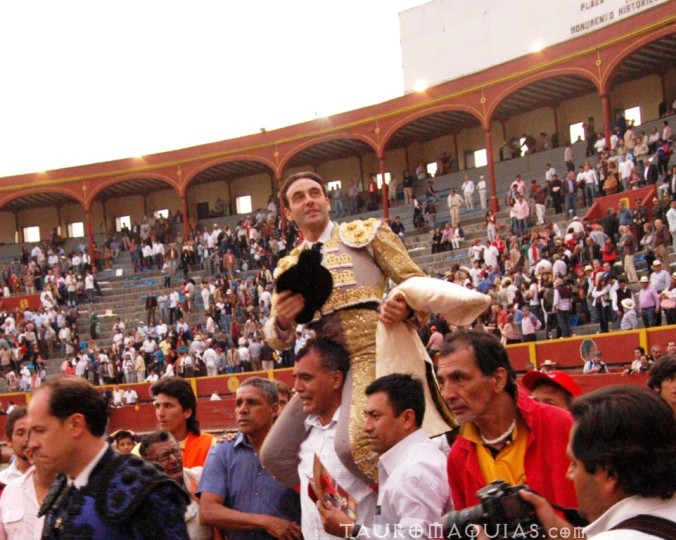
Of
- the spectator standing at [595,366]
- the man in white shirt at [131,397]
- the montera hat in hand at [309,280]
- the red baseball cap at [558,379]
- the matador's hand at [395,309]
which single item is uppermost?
the montera hat in hand at [309,280]

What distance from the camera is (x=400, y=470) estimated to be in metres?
3.29

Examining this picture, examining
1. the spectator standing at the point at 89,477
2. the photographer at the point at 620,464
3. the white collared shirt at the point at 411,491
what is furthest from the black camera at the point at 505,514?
the spectator standing at the point at 89,477

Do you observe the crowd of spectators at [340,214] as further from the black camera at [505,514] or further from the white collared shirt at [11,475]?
the black camera at [505,514]

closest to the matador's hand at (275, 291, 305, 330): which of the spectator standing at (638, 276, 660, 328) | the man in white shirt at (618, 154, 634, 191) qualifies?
the spectator standing at (638, 276, 660, 328)

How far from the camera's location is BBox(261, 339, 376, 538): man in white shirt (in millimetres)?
3867

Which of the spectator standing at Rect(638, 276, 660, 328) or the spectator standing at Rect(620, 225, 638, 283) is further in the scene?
the spectator standing at Rect(620, 225, 638, 283)

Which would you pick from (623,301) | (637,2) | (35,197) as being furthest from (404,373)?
(35,197)

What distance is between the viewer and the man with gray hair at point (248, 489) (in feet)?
13.8

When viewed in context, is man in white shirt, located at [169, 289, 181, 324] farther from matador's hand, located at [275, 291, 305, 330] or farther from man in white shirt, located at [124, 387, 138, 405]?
matador's hand, located at [275, 291, 305, 330]

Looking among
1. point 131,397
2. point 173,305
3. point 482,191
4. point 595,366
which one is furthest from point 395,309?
point 173,305

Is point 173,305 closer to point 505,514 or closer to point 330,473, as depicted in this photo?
point 330,473

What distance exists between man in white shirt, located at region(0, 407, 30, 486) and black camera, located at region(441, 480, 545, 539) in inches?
113

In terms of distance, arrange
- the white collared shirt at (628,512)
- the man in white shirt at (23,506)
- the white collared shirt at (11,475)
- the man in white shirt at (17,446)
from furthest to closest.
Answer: the white collared shirt at (11,475) → the man in white shirt at (17,446) → the man in white shirt at (23,506) → the white collared shirt at (628,512)

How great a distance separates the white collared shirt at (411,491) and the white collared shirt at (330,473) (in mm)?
453
